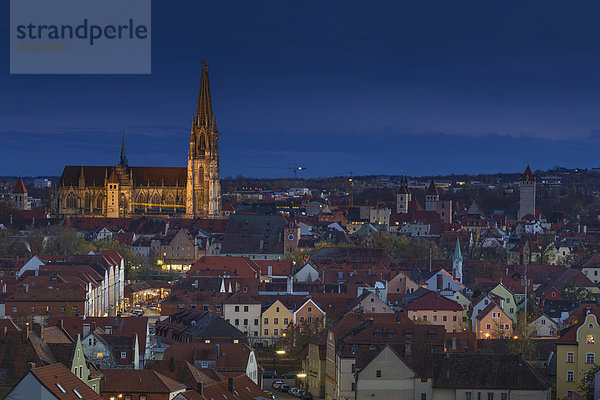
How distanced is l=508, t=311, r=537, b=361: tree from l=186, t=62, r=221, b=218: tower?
112988 millimetres

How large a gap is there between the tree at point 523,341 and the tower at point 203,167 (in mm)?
112988

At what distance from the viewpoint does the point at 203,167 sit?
7254 inches

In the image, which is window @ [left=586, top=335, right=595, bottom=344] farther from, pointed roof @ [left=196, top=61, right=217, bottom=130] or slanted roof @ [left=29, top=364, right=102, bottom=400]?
pointed roof @ [left=196, top=61, right=217, bottom=130]

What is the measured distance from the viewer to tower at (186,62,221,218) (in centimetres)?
18225

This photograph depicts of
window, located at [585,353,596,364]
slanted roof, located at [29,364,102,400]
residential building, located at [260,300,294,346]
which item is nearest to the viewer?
slanted roof, located at [29,364,102,400]

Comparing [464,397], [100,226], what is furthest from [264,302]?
[100,226]

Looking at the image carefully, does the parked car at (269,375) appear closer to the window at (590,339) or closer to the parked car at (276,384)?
the parked car at (276,384)

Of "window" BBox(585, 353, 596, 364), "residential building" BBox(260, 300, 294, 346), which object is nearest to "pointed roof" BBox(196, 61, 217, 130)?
"residential building" BBox(260, 300, 294, 346)

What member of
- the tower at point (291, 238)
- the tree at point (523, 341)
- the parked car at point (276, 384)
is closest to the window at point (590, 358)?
the tree at point (523, 341)

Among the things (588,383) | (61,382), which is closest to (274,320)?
(588,383)

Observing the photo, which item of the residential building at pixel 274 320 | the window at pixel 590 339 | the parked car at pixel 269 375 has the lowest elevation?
the parked car at pixel 269 375

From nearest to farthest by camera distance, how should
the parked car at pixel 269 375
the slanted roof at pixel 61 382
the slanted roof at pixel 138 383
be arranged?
the slanted roof at pixel 61 382, the slanted roof at pixel 138 383, the parked car at pixel 269 375

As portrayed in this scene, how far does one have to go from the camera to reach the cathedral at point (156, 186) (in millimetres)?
183000

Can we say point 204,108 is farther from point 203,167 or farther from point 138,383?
point 138,383
